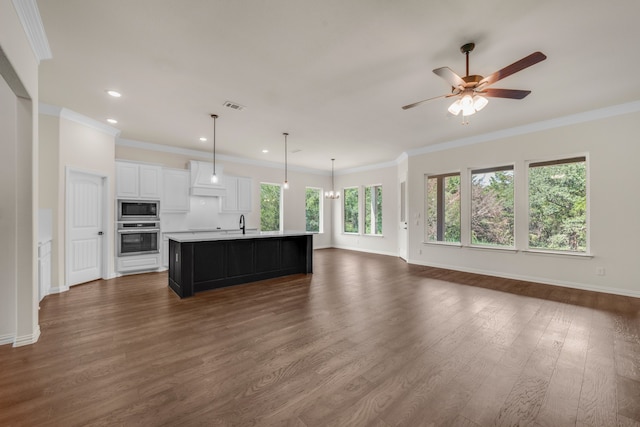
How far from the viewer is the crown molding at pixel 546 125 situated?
415 centimetres

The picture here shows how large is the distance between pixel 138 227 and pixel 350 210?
6.43m

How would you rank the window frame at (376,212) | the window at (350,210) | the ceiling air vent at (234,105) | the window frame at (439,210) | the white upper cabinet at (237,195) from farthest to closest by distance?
the window at (350,210)
the window frame at (376,212)
the white upper cabinet at (237,195)
the window frame at (439,210)
the ceiling air vent at (234,105)

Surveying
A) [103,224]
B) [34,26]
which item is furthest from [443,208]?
[103,224]

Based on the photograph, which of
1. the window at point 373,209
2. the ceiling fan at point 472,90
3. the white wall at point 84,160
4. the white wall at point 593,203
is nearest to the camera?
the ceiling fan at point 472,90

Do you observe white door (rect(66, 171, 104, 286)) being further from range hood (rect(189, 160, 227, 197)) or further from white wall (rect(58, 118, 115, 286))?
range hood (rect(189, 160, 227, 197))

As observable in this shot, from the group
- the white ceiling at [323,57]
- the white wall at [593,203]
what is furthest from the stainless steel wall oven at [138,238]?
the white wall at [593,203]

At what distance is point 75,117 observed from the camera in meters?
4.50

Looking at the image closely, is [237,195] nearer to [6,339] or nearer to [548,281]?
[6,339]

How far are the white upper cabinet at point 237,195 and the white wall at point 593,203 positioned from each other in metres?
5.58

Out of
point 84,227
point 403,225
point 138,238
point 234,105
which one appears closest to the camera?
point 234,105

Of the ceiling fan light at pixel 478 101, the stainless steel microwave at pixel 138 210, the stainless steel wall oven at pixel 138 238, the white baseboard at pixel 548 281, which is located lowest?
the white baseboard at pixel 548 281

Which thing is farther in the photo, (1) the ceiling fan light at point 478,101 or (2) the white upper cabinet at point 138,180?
(2) the white upper cabinet at point 138,180

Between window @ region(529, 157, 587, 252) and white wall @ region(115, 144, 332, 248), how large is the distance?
6225 millimetres

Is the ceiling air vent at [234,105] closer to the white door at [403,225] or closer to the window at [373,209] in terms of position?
the white door at [403,225]
